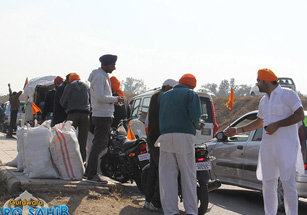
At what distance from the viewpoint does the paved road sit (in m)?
7.73

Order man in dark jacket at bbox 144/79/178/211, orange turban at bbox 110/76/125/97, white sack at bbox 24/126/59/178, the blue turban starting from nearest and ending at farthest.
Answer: man in dark jacket at bbox 144/79/178/211 < white sack at bbox 24/126/59/178 < the blue turban < orange turban at bbox 110/76/125/97

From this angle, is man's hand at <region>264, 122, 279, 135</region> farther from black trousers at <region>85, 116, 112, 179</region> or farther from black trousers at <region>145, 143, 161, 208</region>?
black trousers at <region>85, 116, 112, 179</region>

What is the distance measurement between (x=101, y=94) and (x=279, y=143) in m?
2.95

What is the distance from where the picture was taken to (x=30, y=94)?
1841 cm

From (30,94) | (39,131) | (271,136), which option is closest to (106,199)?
(39,131)

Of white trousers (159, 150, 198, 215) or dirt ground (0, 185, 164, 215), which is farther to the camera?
dirt ground (0, 185, 164, 215)

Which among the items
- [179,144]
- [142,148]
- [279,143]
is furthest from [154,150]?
[279,143]

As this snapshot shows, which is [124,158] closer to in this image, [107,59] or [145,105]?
[107,59]

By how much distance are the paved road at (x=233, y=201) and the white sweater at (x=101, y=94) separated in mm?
1481

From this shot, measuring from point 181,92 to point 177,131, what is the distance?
49cm

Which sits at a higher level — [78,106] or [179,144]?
[78,106]

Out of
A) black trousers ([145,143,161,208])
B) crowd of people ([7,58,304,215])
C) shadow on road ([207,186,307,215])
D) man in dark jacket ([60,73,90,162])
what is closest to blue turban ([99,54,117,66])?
man in dark jacket ([60,73,90,162])

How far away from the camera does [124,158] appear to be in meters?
8.51

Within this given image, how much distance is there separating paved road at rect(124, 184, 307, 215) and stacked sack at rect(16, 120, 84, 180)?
45.0 inches
